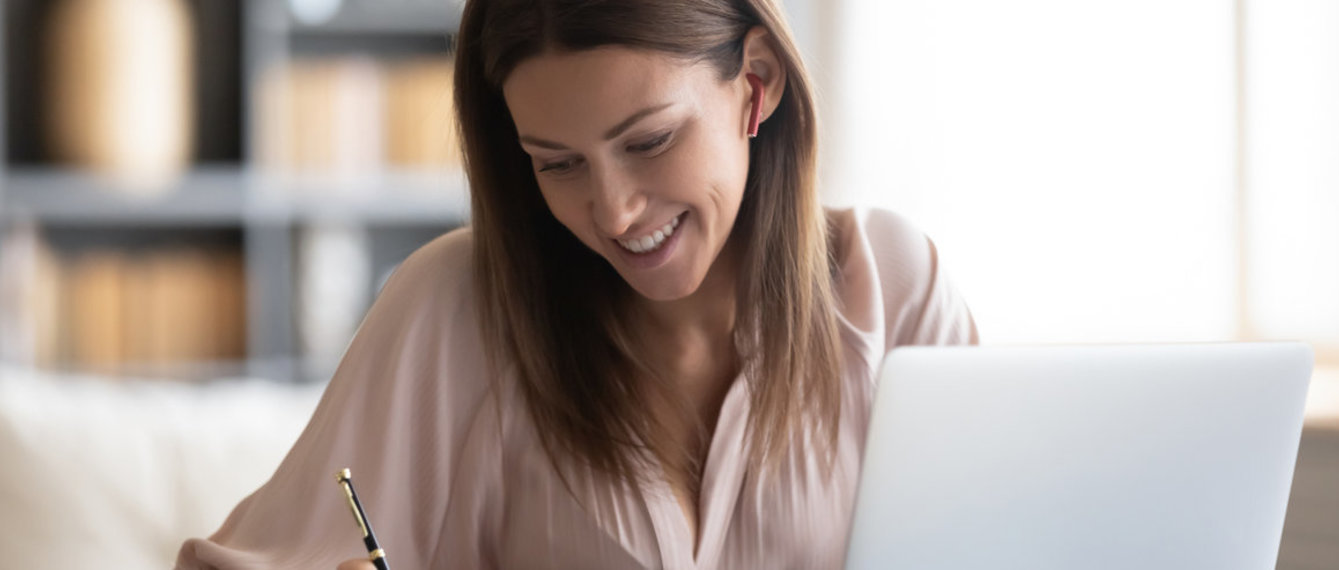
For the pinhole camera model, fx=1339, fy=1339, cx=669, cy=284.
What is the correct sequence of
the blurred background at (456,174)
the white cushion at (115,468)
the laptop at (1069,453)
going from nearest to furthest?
the laptop at (1069,453), the white cushion at (115,468), the blurred background at (456,174)

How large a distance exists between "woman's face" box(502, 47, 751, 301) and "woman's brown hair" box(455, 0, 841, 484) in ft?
0.19

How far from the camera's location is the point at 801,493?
4.04ft

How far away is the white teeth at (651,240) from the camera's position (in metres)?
1.14

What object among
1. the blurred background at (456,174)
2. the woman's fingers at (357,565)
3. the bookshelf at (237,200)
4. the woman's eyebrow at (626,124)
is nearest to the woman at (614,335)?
the woman's eyebrow at (626,124)

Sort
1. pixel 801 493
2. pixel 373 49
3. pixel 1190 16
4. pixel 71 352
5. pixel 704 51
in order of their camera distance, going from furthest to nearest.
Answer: pixel 373 49 < pixel 71 352 < pixel 1190 16 < pixel 801 493 < pixel 704 51

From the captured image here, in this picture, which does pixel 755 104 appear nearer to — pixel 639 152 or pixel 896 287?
pixel 639 152

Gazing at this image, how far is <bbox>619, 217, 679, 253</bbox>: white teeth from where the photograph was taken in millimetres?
1145

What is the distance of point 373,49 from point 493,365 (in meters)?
2.10

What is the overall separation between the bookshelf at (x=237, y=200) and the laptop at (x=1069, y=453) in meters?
2.18

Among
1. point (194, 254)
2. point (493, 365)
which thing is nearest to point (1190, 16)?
point (493, 365)

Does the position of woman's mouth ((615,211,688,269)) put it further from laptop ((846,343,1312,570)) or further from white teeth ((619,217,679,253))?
laptop ((846,343,1312,570))

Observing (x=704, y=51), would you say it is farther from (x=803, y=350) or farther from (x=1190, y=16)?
(x=1190, y=16)

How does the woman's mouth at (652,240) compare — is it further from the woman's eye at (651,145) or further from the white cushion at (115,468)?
the white cushion at (115,468)

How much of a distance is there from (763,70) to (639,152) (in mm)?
177
